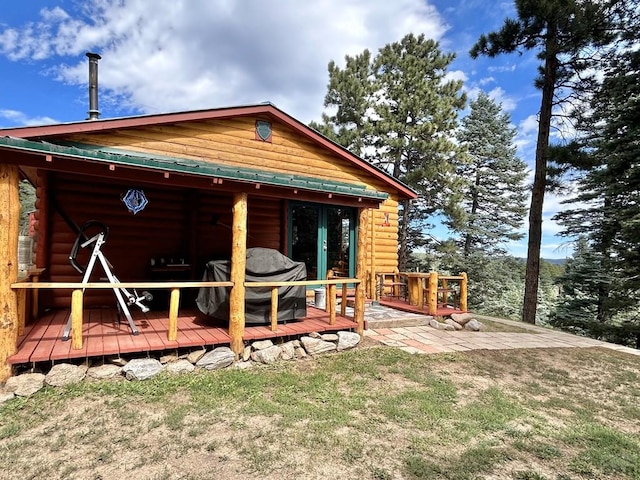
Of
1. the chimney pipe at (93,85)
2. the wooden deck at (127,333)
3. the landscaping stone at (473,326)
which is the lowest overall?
the landscaping stone at (473,326)

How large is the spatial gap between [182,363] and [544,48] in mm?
12720

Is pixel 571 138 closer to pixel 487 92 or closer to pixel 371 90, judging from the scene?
pixel 371 90

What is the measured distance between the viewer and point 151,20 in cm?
965

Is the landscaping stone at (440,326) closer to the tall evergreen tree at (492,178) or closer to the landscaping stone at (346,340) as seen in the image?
the landscaping stone at (346,340)

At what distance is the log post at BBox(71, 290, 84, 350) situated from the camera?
3.64 meters

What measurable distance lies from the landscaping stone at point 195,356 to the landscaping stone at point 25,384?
4.65ft

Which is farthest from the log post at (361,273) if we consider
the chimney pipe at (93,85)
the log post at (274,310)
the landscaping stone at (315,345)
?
the chimney pipe at (93,85)

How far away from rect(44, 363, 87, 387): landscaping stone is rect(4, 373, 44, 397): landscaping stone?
66mm

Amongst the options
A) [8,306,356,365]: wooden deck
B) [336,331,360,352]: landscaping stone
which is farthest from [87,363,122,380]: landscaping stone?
[336,331,360,352]: landscaping stone

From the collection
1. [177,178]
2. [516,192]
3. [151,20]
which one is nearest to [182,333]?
[177,178]

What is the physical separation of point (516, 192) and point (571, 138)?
11550mm

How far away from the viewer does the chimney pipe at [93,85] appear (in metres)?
6.98

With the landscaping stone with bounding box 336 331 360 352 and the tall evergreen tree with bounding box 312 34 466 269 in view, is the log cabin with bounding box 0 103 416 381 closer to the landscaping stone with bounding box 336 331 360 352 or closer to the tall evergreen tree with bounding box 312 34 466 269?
the landscaping stone with bounding box 336 331 360 352

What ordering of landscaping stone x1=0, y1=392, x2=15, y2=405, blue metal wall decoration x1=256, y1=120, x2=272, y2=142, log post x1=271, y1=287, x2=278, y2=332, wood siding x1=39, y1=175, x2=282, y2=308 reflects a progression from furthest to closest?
blue metal wall decoration x1=256, y1=120, x2=272, y2=142, wood siding x1=39, y1=175, x2=282, y2=308, log post x1=271, y1=287, x2=278, y2=332, landscaping stone x1=0, y1=392, x2=15, y2=405
